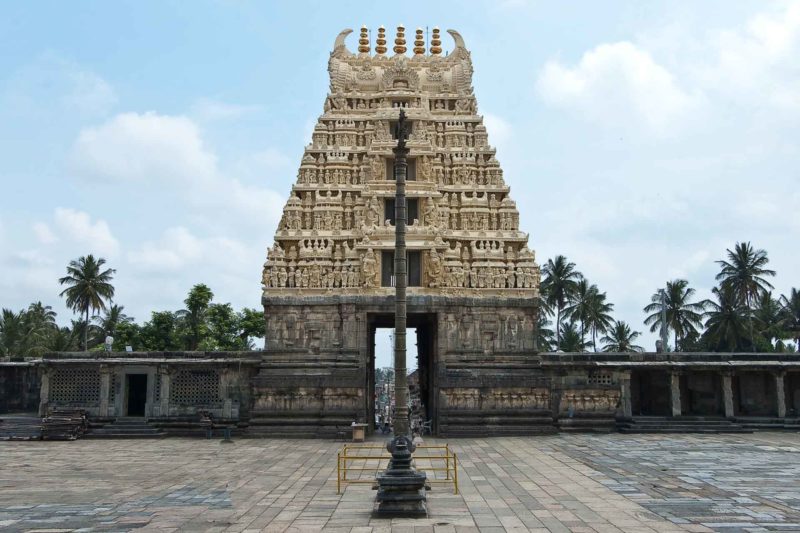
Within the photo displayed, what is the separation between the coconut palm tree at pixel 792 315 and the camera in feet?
182

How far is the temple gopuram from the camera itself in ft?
101

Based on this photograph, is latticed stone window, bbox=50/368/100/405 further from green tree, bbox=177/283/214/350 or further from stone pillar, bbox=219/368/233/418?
green tree, bbox=177/283/214/350

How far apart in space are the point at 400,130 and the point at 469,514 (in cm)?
838

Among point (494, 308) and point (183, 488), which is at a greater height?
point (494, 308)

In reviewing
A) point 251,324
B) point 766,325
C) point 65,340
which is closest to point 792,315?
point 766,325

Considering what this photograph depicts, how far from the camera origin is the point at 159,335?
5559 centimetres

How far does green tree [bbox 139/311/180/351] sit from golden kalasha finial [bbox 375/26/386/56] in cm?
2850

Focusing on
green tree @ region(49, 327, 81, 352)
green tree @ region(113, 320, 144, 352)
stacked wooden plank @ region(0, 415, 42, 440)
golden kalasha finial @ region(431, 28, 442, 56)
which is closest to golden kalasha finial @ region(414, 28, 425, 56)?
golden kalasha finial @ region(431, 28, 442, 56)

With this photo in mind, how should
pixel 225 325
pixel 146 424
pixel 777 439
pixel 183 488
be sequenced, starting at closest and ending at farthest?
pixel 183 488 < pixel 777 439 < pixel 146 424 < pixel 225 325

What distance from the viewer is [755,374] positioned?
118ft

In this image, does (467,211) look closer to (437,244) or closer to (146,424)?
(437,244)

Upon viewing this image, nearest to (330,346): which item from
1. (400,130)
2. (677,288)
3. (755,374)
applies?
(400,130)

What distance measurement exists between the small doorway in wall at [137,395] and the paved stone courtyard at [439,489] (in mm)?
7175

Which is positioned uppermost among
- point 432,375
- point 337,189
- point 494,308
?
point 337,189
